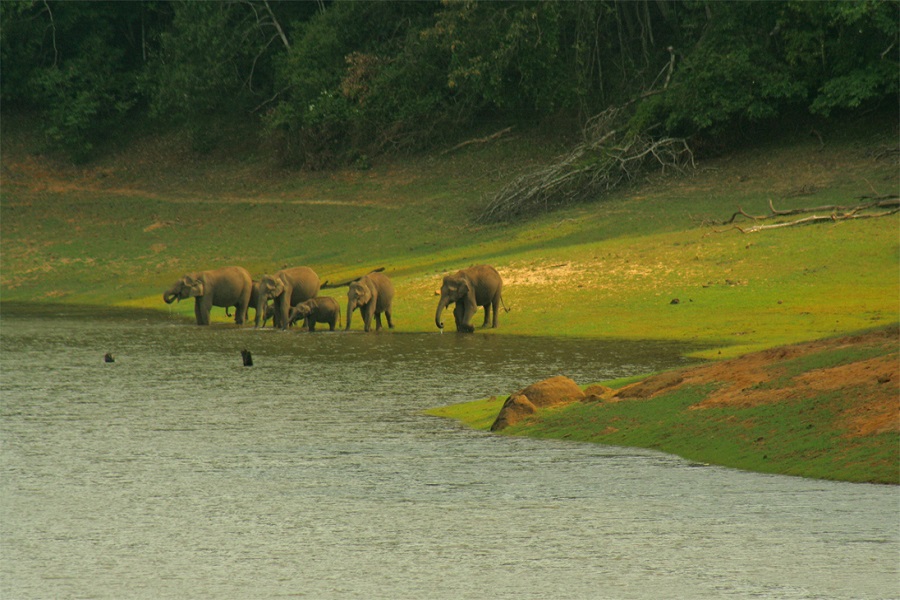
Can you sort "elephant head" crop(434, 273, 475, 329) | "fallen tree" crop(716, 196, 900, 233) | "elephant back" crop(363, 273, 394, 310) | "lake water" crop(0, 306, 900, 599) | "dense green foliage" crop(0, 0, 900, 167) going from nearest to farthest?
1. "lake water" crop(0, 306, 900, 599)
2. "elephant head" crop(434, 273, 475, 329)
3. "elephant back" crop(363, 273, 394, 310)
4. "fallen tree" crop(716, 196, 900, 233)
5. "dense green foliage" crop(0, 0, 900, 167)

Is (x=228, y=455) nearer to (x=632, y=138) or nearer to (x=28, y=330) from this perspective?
(x=28, y=330)

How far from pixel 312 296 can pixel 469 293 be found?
192 inches

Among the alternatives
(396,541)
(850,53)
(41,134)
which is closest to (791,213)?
(850,53)

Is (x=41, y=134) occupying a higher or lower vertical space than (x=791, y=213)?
higher

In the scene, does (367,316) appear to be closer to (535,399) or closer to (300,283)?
(300,283)

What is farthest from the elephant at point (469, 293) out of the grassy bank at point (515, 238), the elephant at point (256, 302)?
the elephant at point (256, 302)

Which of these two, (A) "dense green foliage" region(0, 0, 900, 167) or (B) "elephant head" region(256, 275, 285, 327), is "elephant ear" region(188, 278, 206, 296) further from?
(A) "dense green foliage" region(0, 0, 900, 167)

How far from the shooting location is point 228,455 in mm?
15117

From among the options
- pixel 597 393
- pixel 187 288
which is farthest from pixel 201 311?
pixel 597 393

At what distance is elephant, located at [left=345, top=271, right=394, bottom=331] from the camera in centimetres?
2842

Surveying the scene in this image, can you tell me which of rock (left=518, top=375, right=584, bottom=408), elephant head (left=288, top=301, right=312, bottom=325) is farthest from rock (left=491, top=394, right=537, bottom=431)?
elephant head (left=288, top=301, right=312, bottom=325)

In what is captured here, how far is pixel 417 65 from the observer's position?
56531mm

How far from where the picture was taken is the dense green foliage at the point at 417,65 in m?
44.0

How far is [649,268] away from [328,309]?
7.39 meters
